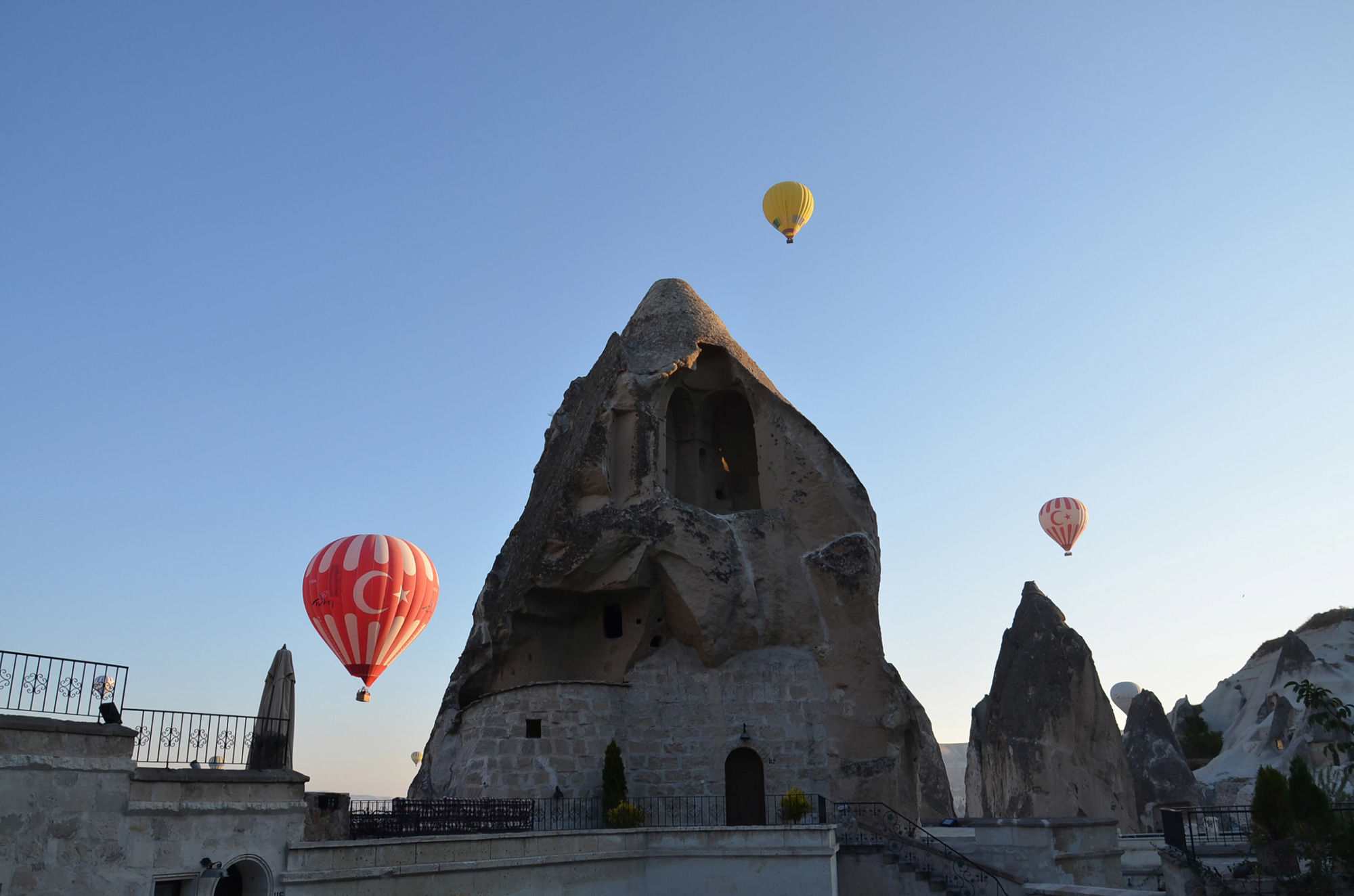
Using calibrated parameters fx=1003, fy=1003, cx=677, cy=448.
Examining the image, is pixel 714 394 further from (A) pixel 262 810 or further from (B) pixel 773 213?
(A) pixel 262 810

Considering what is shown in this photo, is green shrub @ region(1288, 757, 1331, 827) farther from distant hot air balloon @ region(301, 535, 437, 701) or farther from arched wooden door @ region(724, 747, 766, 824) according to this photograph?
distant hot air balloon @ region(301, 535, 437, 701)

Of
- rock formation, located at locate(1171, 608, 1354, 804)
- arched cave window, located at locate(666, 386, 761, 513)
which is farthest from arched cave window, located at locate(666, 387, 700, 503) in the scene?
rock formation, located at locate(1171, 608, 1354, 804)

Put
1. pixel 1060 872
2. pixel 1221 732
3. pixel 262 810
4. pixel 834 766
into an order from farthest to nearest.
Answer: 1. pixel 1221 732
2. pixel 834 766
3. pixel 1060 872
4. pixel 262 810

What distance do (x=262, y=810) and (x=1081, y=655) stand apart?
3008cm

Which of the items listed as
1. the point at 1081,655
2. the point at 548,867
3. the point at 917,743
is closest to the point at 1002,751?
the point at 1081,655

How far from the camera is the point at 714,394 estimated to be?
3025 centimetres

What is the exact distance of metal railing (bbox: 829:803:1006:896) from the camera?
20203 mm

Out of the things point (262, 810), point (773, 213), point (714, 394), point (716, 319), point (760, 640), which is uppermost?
point (773, 213)

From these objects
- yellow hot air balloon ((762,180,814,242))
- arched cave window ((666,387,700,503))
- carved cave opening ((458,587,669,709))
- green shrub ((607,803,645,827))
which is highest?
yellow hot air balloon ((762,180,814,242))

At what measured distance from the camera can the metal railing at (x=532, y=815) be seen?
15.3 meters

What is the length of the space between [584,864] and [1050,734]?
22.7 m

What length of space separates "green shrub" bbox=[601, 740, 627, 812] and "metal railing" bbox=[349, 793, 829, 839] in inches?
10.6

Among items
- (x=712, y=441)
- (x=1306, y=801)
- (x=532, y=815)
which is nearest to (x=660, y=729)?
(x=532, y=815)

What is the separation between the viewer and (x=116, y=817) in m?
11.8
